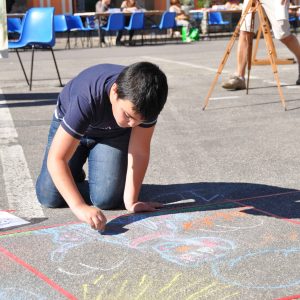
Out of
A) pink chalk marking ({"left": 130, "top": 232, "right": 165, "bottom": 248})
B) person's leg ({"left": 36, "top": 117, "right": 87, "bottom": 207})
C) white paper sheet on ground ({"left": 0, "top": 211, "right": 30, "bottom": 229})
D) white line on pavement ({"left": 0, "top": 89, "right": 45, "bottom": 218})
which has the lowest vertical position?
white line on pavement ({"left": 0, "top": 89, "right": 45, "bottom": 218})

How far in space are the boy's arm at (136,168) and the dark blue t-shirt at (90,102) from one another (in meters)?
0.11

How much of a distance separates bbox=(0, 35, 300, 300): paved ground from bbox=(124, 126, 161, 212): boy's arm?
0.09 m

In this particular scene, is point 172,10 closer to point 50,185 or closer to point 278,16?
point 278,16

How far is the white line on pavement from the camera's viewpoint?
13.7 feet

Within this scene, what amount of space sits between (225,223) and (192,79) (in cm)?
642

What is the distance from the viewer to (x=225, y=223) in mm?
3787

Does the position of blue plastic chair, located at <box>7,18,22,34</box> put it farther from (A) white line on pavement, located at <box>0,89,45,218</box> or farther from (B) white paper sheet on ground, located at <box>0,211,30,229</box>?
(B) white paper sheet on ground, located at <box>0,211,30,229</box>

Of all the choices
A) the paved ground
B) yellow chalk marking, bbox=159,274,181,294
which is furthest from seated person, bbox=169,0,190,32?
yellow chalk marking, bbox=159,274,181,294

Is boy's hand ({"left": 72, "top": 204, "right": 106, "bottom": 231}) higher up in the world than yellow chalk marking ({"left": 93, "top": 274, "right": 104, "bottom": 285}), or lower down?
higher up

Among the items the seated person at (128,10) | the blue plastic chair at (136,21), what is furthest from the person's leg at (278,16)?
the seated person at (128,10)

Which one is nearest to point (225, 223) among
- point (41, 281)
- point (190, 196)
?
point (190, 196)

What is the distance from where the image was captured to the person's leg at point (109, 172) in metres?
4.06

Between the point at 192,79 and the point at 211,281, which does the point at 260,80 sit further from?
the point at 211,281

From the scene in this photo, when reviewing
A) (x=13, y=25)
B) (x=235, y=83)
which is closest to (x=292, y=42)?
(x=235, y=83)
